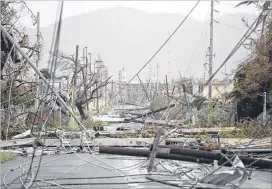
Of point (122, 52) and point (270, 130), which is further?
point (122, 52)

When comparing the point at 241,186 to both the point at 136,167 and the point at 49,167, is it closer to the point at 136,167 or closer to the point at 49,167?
the point at 136,167

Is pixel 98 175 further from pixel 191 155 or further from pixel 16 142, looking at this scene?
pixel 16 142

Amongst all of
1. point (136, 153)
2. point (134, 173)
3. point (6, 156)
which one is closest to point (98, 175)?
point (134, 173)

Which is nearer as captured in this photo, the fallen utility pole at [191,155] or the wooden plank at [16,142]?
the fallen utility pole at [191,155]

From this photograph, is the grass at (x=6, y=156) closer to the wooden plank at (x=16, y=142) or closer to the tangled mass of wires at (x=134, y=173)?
the tangled mass of wires at (x=134, y=173)

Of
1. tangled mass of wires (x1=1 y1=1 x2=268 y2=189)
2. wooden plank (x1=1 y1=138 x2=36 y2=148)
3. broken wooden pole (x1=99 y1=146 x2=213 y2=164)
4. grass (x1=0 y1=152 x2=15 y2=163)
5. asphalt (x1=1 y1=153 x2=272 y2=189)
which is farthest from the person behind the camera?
wooden plank (x1=1 y1=138 x2=36 y2=148)

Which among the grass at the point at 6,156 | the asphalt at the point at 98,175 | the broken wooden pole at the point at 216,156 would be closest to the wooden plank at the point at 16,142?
the grass at the point at 6,156

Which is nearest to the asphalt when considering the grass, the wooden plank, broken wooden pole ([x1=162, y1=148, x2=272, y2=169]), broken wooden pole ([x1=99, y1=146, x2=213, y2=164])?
the grass

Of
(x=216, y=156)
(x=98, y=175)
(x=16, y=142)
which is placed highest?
(x=216, y=156)

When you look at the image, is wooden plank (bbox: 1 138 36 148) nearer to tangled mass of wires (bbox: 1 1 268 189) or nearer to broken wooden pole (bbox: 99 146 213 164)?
tangled mass of wires (bbox: 1 1 268 189)

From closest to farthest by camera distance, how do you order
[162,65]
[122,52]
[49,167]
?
[49,167]
[162,65]
[122,52]

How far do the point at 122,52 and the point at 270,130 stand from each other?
101 meters

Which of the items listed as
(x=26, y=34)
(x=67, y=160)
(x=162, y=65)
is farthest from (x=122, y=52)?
(x=67, y=160)

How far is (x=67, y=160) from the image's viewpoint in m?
9.74
